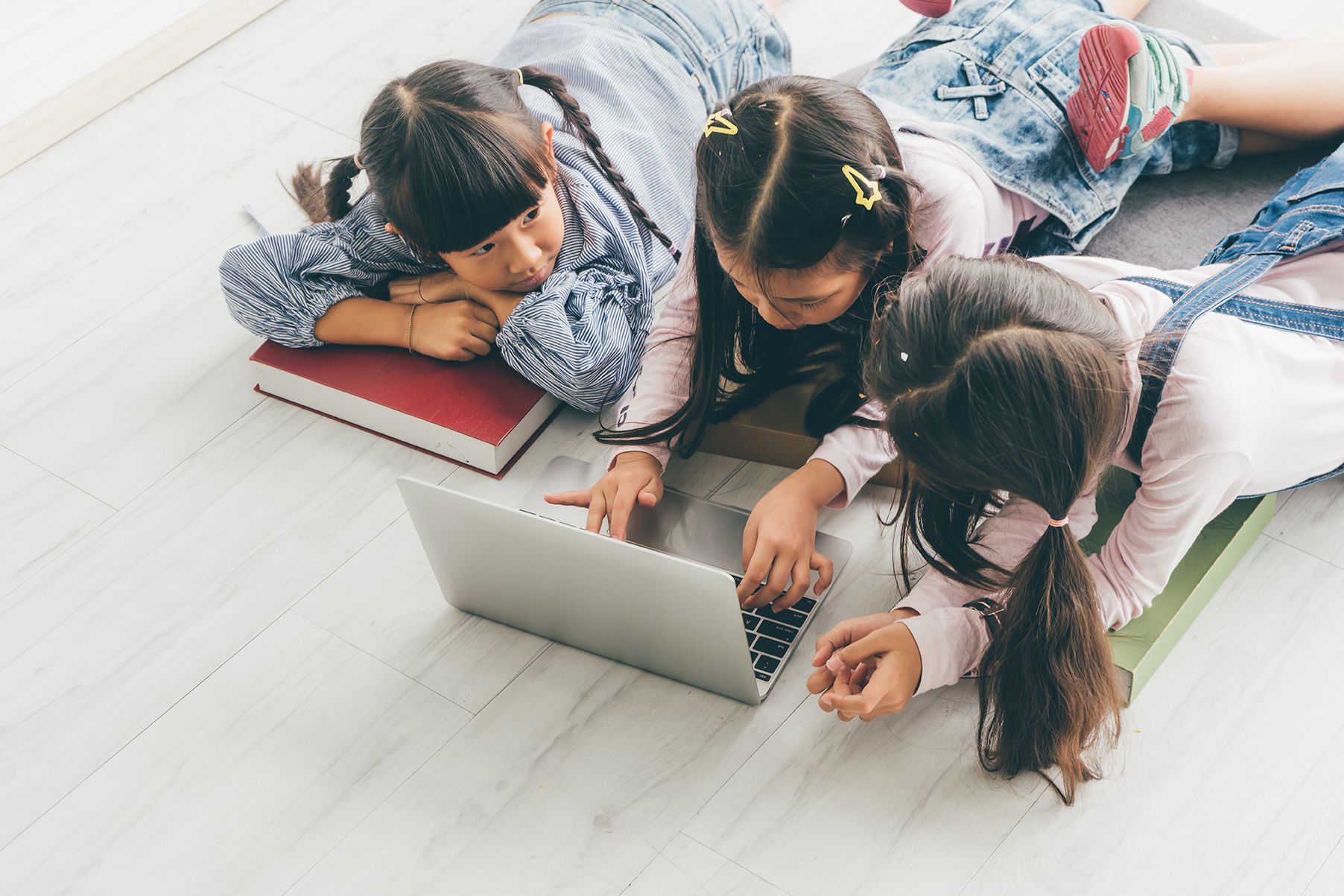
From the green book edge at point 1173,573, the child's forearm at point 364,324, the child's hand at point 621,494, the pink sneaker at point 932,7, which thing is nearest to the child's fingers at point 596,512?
the child's hand at point 621,494

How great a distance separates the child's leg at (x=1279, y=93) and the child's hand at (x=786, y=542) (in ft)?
2.02

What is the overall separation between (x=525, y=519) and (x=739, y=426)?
13.3 inches

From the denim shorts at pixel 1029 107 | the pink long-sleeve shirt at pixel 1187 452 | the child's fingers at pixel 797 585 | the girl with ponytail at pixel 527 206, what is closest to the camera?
the pink long-sleeve shirt at pixel 1187 452

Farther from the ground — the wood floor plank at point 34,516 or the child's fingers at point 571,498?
the child's fingers at point 571,498

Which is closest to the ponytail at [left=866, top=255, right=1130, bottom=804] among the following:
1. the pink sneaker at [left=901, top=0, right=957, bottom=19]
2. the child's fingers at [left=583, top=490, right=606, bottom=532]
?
the child's fingers at [left=583, top=490, right=606, bottom=532]

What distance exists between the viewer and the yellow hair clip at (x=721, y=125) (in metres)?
0.93

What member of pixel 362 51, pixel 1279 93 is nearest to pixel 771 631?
pixel 1279 93

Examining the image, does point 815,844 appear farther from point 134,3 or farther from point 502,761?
point 134,3

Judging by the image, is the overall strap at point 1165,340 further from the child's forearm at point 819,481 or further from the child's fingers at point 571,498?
the child's fingers at point 571,498

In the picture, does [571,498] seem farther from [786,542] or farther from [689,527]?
[786,542]

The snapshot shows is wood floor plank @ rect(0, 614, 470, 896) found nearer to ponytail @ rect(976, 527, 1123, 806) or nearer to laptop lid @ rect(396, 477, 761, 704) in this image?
laptop lid @ rect(396, 477, 761, 704)

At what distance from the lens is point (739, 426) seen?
1.17 metres

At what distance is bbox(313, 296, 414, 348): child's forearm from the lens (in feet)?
A: 4.15

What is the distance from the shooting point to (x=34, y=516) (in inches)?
47.8
